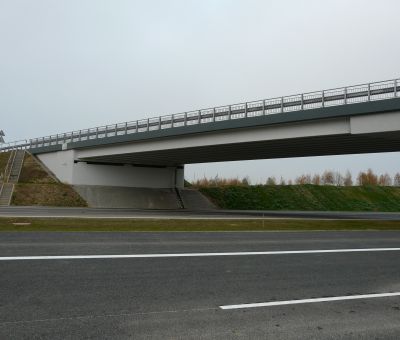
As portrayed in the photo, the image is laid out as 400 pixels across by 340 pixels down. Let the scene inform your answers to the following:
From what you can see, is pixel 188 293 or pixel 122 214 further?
pixel 122 214

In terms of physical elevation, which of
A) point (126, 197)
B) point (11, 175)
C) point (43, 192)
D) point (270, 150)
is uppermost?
point (270, 150)

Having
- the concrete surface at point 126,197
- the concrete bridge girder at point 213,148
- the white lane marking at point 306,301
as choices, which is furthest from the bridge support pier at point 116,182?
the white lane marking at point 306,301

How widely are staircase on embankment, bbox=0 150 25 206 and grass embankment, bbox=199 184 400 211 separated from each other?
2321 centimetres

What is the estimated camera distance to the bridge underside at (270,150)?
28452mm

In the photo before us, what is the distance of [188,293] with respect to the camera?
6.86 metres

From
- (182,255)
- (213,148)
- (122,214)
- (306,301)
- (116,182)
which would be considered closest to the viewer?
(306,301)

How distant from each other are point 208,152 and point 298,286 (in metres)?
31.5

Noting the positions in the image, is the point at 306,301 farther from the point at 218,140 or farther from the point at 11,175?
the point at 11,175

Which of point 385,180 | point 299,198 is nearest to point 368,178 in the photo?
point 385,180

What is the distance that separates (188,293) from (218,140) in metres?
26.5

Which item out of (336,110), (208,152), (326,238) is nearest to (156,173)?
(208,152)

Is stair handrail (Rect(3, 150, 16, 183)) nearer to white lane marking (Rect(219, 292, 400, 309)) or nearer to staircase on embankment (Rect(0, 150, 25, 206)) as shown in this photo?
staircase on embankment (Rect(0, 150, 25, 206))

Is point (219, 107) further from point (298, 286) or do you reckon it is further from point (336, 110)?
point (298, 286)

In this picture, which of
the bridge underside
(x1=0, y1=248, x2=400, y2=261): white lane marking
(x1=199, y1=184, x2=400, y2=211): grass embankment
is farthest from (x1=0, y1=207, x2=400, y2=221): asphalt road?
(x1=199, y1=184, x2=400, y2=211): grass embankment
